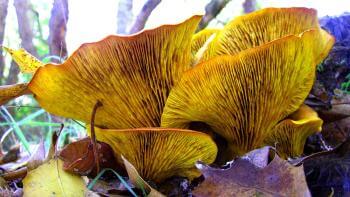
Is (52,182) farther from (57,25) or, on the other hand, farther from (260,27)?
(57,25)

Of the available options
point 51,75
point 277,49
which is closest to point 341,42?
point 277,49

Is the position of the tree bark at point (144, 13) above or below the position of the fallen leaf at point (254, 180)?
above

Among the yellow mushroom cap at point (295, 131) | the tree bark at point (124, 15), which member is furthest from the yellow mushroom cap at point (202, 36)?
the tree bark at point (124, 15)

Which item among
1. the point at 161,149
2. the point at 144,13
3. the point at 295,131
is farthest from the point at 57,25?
the point at 295,131

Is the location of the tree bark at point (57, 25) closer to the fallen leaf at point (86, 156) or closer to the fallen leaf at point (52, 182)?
the fallen leaf at point (86, 156)

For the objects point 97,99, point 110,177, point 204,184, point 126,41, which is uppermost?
point 126,41

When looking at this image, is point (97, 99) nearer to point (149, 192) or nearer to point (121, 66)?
point (121, 66)

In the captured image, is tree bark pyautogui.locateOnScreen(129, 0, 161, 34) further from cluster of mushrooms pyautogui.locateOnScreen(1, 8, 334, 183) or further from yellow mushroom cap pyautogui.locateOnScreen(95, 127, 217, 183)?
yellow mushroom cap pyautogui.locateOnScreen(95, 127, 217, 183)
